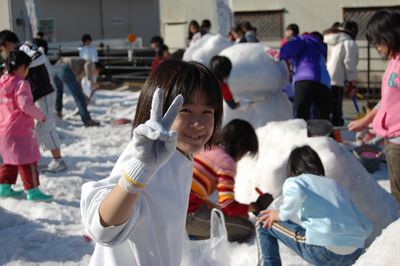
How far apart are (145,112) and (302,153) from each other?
175cm

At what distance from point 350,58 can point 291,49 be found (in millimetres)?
1996

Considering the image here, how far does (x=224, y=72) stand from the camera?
5.98 metres

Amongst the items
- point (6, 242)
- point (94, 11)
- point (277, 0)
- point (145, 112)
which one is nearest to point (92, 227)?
point (145, 112)

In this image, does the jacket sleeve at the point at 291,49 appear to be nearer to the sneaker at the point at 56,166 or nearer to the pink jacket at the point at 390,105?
the sneaker at the point at 56,166

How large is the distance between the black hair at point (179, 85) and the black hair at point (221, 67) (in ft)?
13.1

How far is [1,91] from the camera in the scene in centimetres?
511

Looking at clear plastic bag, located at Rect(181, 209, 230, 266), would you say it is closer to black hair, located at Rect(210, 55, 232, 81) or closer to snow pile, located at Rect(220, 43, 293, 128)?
black hair, located at Rect(210, 55, 232, 81)

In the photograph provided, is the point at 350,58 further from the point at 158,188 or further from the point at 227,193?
the point at 158,188

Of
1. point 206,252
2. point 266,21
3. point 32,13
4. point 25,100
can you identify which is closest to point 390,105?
point 206,252

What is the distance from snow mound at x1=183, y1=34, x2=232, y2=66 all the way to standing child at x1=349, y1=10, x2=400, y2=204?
3.50 metres

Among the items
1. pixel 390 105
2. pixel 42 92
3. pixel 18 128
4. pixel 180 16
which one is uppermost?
pixel 180 16

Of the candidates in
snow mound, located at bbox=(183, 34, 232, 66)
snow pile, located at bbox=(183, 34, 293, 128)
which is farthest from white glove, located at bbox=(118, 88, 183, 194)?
snow mound, located at bbox=(183, 34, 232, 66)

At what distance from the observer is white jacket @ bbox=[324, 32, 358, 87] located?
26.2 ft

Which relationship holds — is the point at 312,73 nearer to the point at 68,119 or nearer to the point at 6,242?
the point at 6,242
